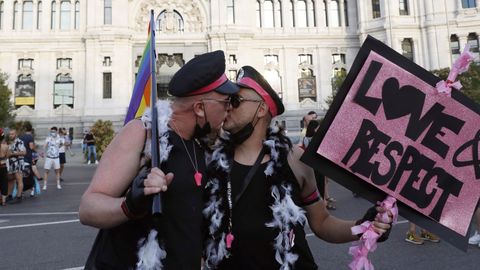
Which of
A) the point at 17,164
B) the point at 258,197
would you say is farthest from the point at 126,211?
the point at 17,164

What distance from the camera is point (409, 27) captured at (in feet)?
128

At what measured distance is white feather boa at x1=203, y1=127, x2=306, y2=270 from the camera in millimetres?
2139

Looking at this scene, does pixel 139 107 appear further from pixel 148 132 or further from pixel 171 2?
pixel 171 2

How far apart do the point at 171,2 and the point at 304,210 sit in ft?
135

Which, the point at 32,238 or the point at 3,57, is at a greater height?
the point at 3,57

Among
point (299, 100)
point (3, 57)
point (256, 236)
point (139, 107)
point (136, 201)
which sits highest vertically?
point (3, 57)

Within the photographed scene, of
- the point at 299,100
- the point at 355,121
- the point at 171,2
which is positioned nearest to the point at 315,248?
the point at 355,121

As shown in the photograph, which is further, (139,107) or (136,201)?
(139,107)

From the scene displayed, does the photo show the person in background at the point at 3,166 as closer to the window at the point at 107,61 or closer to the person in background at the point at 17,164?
the person in background at the point at 17,164

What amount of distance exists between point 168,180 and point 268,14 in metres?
43.2

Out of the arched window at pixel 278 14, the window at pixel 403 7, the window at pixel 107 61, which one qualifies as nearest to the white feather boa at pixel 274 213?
the window at pixel 107 61

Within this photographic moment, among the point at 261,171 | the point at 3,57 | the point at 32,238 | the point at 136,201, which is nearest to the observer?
the point at 136,201

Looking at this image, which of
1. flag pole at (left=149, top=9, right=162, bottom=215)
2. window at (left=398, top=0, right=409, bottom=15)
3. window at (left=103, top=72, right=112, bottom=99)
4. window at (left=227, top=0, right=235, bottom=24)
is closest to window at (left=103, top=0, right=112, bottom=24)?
window at (left=103, top=72, right=112, bottom=99)

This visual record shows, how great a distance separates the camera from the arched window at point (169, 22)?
3928 centimetres
